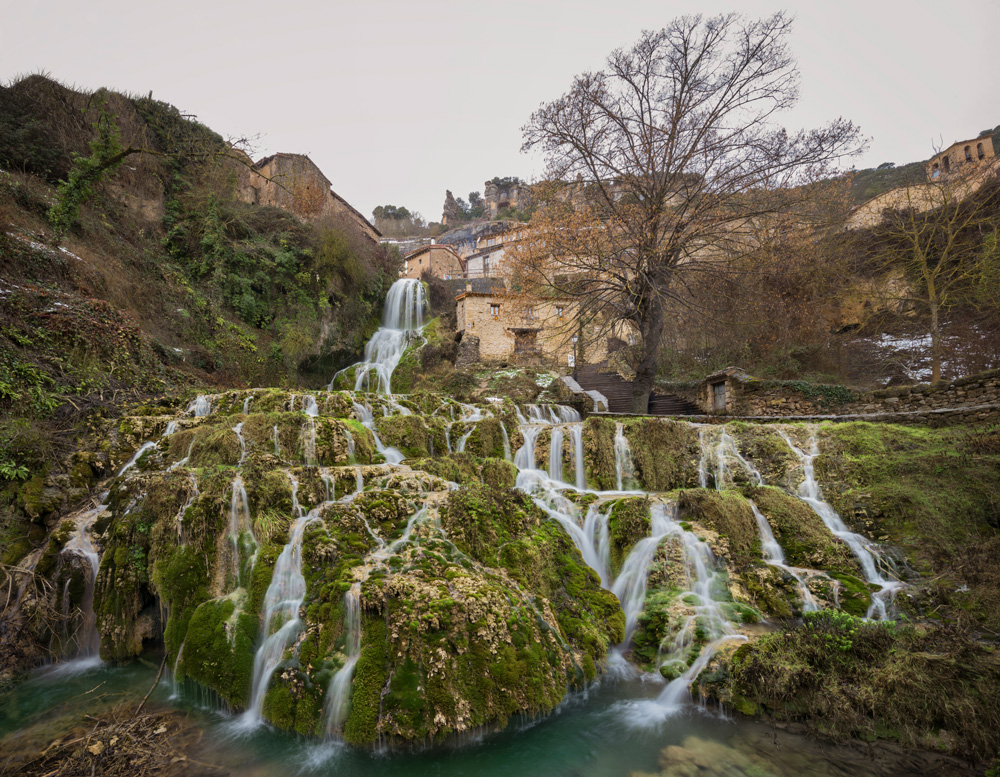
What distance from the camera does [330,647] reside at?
4.04m

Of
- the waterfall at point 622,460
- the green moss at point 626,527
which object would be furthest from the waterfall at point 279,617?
the waterfall at point 622,460

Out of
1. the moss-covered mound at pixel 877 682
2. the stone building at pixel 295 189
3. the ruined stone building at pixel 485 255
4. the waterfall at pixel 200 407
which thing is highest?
the ruined stone building at pixel 485 255

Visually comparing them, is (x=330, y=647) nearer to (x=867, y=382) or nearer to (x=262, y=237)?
(x=262, y=237)

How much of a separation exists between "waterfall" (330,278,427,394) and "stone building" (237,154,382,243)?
4324 mm

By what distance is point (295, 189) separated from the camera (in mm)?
21547

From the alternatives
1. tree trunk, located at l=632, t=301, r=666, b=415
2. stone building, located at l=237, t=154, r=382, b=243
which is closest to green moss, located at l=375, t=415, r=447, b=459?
tree trunk, located at l=632, t=301, r=666, b=415

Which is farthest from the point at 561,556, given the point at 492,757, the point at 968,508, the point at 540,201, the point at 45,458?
the point at 540,201

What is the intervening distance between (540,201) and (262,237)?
12.1 metres

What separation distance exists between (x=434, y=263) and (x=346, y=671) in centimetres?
3193

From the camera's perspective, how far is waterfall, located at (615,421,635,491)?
8867 millimetres

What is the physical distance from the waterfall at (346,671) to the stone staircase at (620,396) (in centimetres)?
1243

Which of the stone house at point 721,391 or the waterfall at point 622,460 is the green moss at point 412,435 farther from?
the stone house at point 721,391

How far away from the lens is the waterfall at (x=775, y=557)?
5258 mm

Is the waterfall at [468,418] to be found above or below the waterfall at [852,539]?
above
